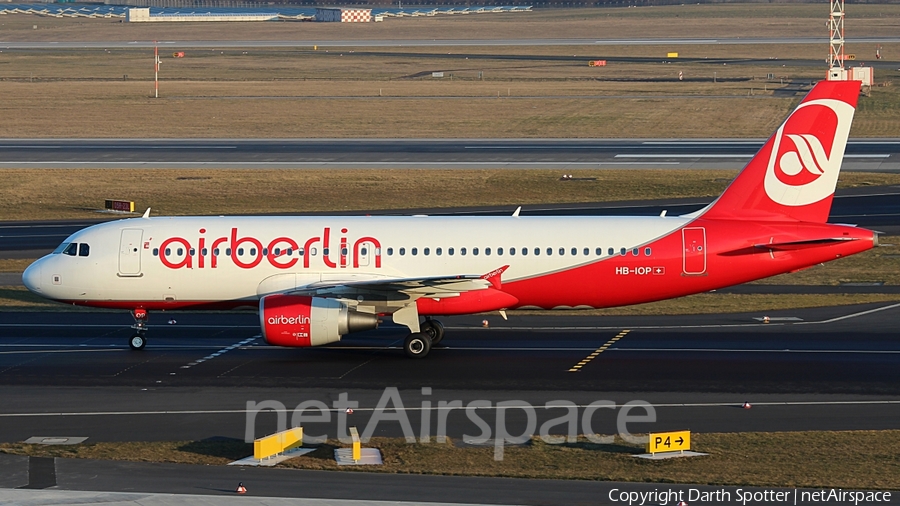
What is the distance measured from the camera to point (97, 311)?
144 feet

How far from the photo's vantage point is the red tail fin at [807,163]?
115ft

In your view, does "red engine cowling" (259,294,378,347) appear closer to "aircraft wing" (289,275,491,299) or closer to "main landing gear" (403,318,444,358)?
"aircraft wing" (289,275,491,299)

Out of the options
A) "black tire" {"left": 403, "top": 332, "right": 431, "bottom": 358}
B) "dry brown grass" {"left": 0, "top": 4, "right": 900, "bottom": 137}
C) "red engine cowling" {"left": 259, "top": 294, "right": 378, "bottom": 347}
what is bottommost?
"black tire" {"left": 403, "top": 332, "right": 431, "bottom": 358}

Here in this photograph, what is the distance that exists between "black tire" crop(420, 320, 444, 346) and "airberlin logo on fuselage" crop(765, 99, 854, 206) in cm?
1086

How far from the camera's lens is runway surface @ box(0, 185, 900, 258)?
56.4m

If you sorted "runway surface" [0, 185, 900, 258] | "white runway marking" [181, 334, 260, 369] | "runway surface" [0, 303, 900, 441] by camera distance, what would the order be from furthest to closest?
1. "runway surface" [0, 185, 900, 258]
2. "white runway marking" [181, 334, 260, 369]
3. "runway surface" [0, 303, 900, 441]

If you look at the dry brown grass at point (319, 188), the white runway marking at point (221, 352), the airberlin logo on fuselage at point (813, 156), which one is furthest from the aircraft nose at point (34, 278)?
the dry brown grass at point (319, 188)

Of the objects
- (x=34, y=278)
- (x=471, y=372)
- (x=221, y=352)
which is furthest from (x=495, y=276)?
(x=34, y=278)

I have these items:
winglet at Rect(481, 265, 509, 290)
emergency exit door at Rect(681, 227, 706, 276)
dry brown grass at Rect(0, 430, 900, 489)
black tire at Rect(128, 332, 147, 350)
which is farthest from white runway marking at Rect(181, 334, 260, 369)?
emergency exit door at Rect(681, 227, 706, 276)

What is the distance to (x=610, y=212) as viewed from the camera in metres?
61.0

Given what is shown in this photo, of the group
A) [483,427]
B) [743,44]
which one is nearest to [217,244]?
[483,427]

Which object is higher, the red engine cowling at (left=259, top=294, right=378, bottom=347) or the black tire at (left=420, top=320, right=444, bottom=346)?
the red engine cowling at (left=259, top=294, right=378, bottom=347)

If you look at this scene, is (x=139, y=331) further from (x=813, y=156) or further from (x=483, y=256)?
(x=813, y=156)

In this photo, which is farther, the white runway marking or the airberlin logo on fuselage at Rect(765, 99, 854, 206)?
the airberlin logo on fuselage at Rect(765, 99, 854, 206)
